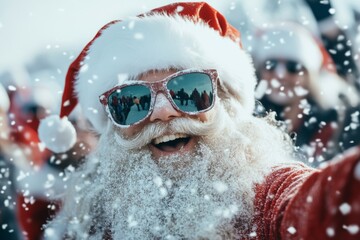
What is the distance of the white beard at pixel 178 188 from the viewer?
194 cm

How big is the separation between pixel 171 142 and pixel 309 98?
2215mm

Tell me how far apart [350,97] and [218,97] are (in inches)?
76.9

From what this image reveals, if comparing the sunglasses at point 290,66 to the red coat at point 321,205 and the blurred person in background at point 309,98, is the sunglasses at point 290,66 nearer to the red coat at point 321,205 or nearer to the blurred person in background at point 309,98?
the blurred person in background at point 309,98

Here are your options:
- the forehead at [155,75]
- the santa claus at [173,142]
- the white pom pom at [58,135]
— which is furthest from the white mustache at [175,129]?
the white pom pom at [58,135]

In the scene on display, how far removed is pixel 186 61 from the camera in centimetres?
224

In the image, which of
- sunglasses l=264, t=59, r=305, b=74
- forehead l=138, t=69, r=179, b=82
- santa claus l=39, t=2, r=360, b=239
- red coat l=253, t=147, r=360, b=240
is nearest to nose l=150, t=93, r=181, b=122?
santa claus l=39, t=2, r=360, b=239

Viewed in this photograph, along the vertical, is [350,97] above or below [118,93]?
below

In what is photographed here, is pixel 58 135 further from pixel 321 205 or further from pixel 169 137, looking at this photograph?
pixel 321 205

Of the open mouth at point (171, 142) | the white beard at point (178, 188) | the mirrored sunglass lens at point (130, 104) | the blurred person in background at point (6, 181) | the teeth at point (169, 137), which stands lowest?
the blurred person in background at point (6, 181)

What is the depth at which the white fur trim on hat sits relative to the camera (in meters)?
2.24

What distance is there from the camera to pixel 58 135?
3219mm

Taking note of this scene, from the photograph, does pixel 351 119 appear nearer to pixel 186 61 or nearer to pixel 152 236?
pixel 186 61

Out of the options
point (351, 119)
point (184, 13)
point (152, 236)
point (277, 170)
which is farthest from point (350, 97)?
point (152, 236)

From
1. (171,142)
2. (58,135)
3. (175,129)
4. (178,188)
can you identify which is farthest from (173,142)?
(58,135)
